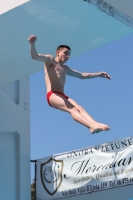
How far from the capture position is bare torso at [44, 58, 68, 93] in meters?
5.68

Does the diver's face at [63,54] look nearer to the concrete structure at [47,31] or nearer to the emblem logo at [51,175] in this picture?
the concrete structure at [47,31]

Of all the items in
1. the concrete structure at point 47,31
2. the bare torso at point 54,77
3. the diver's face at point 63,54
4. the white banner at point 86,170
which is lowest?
the white banner at point 86,170

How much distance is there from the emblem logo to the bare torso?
4.48 m

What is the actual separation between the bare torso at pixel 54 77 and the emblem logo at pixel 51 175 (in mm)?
4483

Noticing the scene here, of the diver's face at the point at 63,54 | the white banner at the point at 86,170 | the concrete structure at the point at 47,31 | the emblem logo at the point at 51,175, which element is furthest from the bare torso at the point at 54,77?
the emblem logo at the point at 51,175

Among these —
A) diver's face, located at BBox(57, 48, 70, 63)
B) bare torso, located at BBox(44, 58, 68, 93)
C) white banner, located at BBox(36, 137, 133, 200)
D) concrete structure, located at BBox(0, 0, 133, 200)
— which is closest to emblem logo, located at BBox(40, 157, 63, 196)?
white banner, located at BBox(36, 137, 133, 200)

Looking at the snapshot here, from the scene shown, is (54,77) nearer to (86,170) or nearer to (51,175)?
(86,170)

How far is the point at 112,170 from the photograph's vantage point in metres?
9.28

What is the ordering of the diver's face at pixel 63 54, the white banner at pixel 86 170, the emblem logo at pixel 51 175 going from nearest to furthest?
the diver's face at pixel 63 54 → the white banner at pixel 86 170 → the emblem logo at pixel 51 175

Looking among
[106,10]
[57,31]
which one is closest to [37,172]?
[57,31]

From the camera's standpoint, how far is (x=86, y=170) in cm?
959

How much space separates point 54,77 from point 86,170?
4.28 meters

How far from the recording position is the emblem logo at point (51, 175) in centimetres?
992

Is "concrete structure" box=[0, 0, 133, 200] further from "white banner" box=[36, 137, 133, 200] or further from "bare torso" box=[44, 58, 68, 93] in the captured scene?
"bare torso" box=[44, 58, 68, 93]
